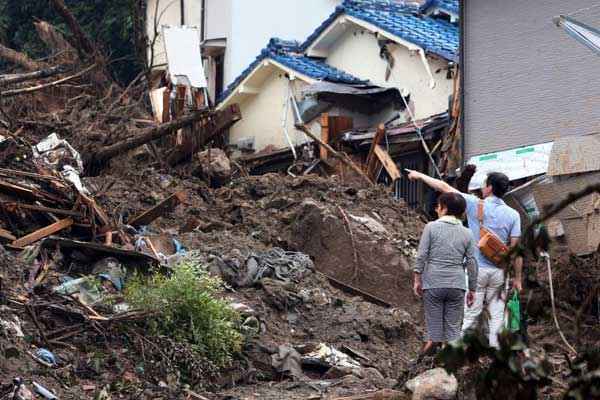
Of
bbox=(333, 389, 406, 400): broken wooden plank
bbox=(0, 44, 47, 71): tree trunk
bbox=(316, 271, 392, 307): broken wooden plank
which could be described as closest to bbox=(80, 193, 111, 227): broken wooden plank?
bbox=(316, 271, 392, 307): broken wooden plank

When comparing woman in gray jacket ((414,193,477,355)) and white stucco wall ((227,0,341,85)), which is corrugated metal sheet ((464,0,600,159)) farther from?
white stucco wall ((227,0,341,85))

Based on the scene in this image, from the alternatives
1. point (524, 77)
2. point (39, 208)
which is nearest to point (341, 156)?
point (524, 77)

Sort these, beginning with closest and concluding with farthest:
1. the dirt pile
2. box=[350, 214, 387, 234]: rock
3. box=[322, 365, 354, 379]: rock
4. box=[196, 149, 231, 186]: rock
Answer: the dirt pile, box=[322, 365, 354, 379]: rock, box=[350, 214, 387, 234]: rock, box=[196, 149, 231, 186]: rock

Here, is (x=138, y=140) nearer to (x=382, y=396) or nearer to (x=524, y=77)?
(x=524, y=77)

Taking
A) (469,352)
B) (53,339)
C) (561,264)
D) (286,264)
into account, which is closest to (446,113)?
(286,264)

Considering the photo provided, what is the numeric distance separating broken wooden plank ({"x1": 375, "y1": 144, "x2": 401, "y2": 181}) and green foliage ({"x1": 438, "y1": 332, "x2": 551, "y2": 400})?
12.6 meters

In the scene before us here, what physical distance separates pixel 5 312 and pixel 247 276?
288 cm

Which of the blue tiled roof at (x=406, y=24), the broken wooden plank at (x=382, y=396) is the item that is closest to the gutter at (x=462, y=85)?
the blue tiled roof at (x=406, y=24)

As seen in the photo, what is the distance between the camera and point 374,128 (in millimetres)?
18344

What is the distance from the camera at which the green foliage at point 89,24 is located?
1049 inches

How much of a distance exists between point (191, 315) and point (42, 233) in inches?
97.6

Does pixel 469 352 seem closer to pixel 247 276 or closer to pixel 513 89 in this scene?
pixel 247 276

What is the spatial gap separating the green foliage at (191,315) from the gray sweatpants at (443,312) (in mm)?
1947

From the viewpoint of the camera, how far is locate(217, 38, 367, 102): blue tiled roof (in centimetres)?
1908
